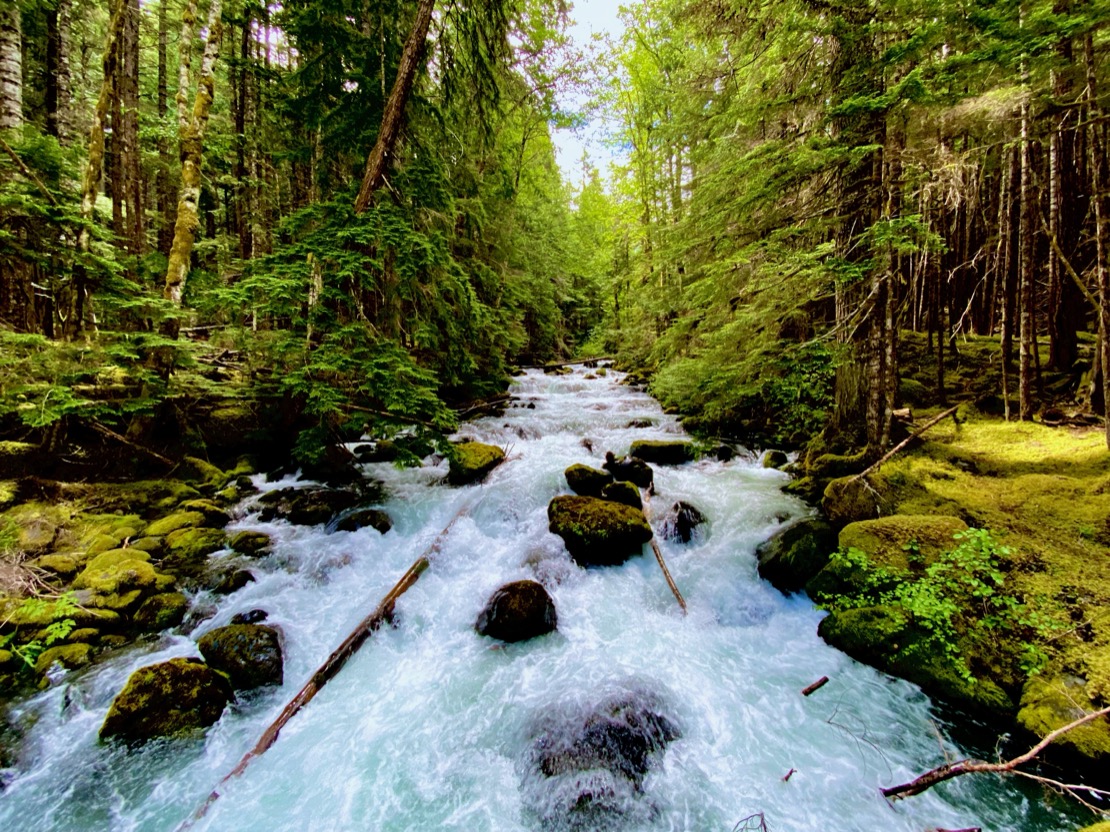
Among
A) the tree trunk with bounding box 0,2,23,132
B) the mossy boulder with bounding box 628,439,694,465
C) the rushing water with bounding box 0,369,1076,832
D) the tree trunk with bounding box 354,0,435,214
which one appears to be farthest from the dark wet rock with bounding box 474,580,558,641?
the tree trunk with bounding box 0,2,23,132

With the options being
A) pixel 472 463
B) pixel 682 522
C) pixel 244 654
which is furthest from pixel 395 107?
pixel 682 522

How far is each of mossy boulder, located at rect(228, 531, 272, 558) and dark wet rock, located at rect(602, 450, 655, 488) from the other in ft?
19.1

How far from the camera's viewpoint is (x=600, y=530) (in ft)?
20.6

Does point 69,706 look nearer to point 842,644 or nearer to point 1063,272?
point 842,644

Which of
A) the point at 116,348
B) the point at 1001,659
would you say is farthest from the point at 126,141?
the point at 1001,659

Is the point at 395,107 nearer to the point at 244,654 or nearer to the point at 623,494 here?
the point at 623,494

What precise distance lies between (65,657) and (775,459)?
10530 millimetres

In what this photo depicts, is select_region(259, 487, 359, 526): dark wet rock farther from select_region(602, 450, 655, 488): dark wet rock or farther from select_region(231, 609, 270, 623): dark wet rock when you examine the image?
select_region(602, 450, 655, 488): dark wet rock

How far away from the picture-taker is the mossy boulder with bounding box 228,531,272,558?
586cm

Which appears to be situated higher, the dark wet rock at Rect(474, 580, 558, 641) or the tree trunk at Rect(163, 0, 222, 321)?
the tree trunk at Rect(163, 0, 222, 321)

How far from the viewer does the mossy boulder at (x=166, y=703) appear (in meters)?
3.49

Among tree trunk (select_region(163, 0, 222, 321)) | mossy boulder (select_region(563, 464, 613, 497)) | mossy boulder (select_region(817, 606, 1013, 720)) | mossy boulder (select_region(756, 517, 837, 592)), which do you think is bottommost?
mossy boulder (select_region(817, 606, 1013, 720))

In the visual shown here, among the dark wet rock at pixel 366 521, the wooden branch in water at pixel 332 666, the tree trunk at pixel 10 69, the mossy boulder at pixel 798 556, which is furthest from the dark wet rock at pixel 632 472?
the tree trunk at pixel 10 69

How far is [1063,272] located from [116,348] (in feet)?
50.8
